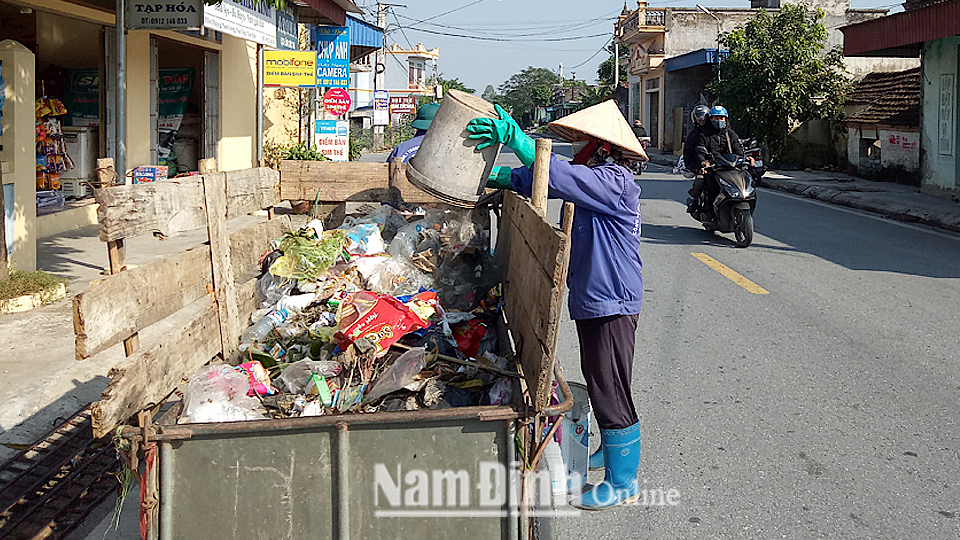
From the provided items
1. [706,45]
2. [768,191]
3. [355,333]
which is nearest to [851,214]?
[768,191]

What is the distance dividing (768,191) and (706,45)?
21021mm

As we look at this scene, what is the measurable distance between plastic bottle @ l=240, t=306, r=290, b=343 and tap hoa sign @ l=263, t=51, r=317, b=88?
11.1 meters

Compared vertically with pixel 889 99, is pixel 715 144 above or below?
below

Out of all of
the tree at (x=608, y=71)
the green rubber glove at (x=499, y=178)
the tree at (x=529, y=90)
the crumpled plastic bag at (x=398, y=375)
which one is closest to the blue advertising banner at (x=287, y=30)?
the green rubber glove at (x=499, y=178)

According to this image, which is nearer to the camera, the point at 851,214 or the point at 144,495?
the point at 144,495

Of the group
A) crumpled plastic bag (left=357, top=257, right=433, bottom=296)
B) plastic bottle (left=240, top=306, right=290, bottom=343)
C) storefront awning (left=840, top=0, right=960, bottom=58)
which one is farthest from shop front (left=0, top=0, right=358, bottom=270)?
storefront awning (left=840, top=0, right=960, bottom=58)

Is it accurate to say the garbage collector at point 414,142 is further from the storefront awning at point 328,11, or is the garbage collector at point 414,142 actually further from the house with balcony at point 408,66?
the house with balcony at point 408,66

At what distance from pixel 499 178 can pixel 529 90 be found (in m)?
128

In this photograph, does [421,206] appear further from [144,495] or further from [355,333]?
[144,495]

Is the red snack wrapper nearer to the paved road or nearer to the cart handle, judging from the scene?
the cart handle

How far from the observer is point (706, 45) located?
37.5 m

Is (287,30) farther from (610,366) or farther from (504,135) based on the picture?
(610,366)

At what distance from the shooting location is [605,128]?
143 inches

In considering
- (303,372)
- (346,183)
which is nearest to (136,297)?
(303,372)
